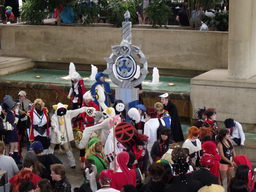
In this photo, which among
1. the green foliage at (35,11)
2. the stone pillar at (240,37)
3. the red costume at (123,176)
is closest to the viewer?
the red costume at (123,176)

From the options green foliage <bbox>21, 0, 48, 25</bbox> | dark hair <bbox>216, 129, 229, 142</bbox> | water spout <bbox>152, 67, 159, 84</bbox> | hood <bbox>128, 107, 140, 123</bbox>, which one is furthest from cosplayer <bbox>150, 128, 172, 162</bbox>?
green foliage <bbox>21, 0, 48, 25</bbox>

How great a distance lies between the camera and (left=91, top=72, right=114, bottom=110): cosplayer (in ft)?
47.9

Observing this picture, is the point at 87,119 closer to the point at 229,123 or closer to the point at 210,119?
Answer: the point at 210,119

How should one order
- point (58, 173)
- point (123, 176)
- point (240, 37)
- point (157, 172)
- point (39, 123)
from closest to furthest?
point (157, 172) → point (58, 173) → point (123, 176) → point (39, 123) → point (240, 37)

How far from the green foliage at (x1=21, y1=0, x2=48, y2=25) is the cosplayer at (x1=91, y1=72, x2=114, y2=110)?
752 centimetres

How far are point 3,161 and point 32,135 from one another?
2.99 metres

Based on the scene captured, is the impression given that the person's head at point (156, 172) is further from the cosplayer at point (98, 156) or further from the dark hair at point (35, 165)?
the dark hair at point (35, 165)

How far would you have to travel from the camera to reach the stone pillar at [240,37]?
Answer: 15.7m

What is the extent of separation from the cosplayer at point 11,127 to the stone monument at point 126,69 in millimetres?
2007

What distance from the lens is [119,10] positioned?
70.8 ft

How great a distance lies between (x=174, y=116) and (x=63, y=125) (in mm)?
2230

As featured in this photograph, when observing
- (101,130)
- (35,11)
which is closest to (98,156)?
(101,130)

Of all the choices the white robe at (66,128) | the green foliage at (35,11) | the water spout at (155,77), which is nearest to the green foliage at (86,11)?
the green foliage at (35,11)

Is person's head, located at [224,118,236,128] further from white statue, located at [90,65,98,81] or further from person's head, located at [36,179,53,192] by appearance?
white statue, located at [90,65,98,81]
